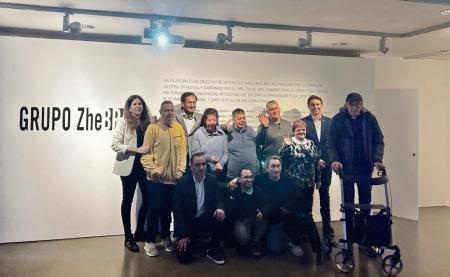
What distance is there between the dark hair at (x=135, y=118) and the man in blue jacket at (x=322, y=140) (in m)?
2.21

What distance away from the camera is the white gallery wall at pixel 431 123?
26.0 ft

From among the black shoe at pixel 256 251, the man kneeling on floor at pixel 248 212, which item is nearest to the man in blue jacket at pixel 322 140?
the man kneeling on floor at pixel 248 212

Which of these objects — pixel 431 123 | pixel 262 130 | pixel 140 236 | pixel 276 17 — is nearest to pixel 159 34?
pixel 276 17

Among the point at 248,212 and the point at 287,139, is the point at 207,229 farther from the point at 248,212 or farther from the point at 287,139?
the point at 287,139

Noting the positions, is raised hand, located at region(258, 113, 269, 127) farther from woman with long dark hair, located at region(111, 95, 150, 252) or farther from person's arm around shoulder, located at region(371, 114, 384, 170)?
woman with long dark hair, located at region(111, 95, 150, 252)

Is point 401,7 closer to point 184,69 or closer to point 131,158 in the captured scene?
point 184,69

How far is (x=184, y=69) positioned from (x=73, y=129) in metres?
1.65

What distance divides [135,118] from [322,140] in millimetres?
2594

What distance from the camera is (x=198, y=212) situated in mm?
5223

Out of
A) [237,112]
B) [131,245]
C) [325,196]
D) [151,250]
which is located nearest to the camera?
[151,250]

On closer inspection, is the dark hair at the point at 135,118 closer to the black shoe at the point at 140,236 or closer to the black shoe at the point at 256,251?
the black shoe at the point at 140,236

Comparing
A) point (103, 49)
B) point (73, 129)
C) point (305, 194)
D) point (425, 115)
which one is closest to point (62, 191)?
point (73, 129)

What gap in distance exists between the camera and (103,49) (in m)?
5.83

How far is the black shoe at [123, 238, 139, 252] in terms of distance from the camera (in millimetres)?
5319
